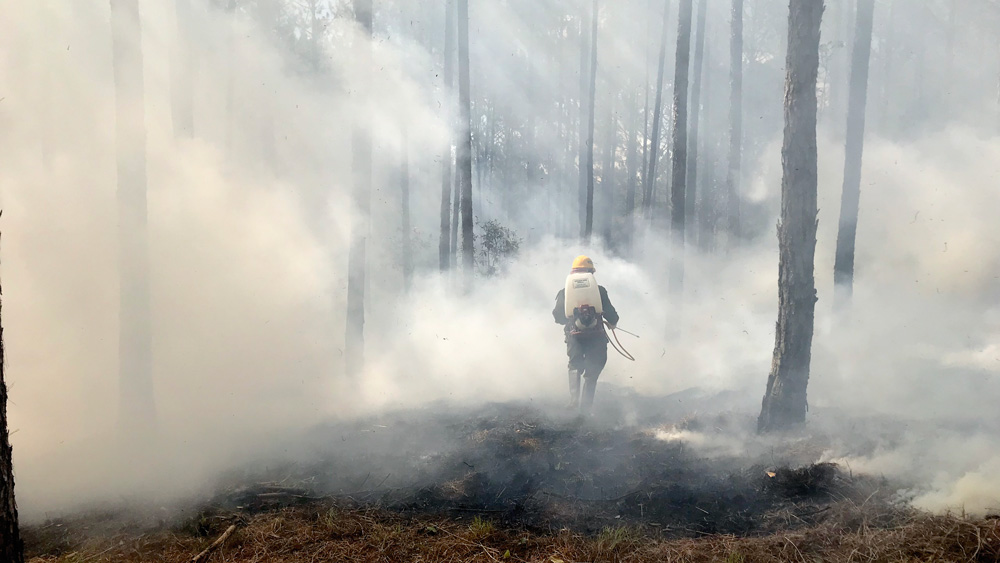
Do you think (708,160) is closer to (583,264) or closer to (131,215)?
(583,264)

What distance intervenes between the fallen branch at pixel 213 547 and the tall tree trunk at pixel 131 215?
4013 mm

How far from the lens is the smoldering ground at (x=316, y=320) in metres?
6.04

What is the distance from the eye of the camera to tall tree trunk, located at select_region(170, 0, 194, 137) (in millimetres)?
12109

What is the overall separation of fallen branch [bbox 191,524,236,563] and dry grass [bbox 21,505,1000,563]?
0.07 m

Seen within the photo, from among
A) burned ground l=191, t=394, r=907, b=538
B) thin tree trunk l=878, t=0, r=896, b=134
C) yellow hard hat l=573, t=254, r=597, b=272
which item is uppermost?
thin tree trunk l=878, t=0, r=896, b=134

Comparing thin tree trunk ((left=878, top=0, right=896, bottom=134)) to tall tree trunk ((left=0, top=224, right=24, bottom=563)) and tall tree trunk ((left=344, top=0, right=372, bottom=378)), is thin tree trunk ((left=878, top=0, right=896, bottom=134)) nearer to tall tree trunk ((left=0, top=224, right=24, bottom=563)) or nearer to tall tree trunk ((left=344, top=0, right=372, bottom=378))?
tall tree trunk ((left=344, top=0, right=372, bottom=378))

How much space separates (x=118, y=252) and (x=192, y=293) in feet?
3.40

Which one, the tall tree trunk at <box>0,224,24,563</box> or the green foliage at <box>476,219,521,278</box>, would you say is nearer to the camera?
the tall tree trunk at <box>0,224,24,563</box>

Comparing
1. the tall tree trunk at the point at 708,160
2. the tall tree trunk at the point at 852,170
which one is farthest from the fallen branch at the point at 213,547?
the tall tree trunk at the point at 708,160

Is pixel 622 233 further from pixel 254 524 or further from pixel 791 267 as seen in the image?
pixel 254 524

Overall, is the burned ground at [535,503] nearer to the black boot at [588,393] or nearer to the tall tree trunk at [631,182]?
the black boot at [588,393]

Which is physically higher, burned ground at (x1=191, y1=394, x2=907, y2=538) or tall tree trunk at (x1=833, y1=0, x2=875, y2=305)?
tall tree trunk at (x1=833, y1=0, x2=875, y2=305)

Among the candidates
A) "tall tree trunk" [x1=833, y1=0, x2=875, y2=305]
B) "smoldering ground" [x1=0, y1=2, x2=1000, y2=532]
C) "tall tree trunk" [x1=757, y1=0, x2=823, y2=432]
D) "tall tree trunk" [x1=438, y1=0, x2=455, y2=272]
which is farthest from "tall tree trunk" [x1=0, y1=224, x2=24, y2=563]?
"tall tree trunk" [x1=438, y1=0, x2=455, y2=272]

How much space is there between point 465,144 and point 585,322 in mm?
7553
